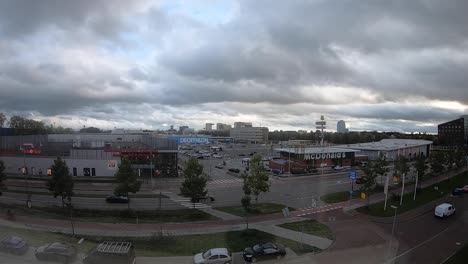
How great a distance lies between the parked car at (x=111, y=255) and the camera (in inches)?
312

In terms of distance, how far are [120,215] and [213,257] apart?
30.7 feet

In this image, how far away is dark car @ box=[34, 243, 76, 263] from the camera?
21.4 ft

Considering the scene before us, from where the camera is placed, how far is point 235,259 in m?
11.8

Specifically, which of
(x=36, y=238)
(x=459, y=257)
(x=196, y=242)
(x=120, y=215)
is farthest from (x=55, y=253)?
(x=459, y=257)

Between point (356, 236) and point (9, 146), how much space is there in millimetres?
38515

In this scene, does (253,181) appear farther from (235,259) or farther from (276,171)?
(276,171)

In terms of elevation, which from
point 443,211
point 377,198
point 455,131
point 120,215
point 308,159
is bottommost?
point 377,198

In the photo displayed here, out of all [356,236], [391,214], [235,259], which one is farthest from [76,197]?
[391,214]

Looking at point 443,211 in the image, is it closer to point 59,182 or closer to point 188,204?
point 188,204

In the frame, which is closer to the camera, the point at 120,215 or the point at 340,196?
the point at 120,215

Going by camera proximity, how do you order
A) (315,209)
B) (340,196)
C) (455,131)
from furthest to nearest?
(455,131), (340,196), (315,209)

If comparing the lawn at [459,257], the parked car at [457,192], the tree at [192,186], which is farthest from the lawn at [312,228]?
the parked car at [457,192]

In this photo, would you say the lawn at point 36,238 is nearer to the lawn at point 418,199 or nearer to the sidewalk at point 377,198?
the sidewalk at point 377,198

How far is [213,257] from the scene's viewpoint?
35.8 feet
